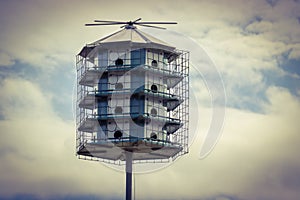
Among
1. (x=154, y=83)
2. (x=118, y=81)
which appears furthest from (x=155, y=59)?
(x=118, y=81)

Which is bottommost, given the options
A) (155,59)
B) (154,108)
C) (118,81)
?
(154,108)

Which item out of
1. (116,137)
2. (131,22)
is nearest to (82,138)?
(116,137)

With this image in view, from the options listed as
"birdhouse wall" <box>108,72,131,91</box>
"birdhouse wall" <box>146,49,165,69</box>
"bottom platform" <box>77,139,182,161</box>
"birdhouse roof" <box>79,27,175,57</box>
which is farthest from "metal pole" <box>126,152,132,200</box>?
"birdhouse roof" <box>79,27,175,57</box>

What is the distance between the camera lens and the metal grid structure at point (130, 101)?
301 feet

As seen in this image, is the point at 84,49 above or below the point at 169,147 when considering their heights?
above

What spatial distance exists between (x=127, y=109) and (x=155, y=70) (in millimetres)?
3369

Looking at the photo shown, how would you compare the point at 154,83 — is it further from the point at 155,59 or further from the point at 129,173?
the point at 129,173

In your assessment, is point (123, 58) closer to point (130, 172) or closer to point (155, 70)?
point (155, 70)

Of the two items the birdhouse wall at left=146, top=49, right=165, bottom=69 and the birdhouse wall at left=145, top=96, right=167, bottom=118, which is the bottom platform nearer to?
the birdhouse wall at left=145, top=96, right=167, bottom=118

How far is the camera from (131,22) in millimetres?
94938

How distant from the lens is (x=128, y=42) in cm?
9200

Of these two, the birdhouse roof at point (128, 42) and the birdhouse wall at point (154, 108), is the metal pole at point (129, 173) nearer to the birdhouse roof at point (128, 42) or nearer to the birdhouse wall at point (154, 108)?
the birdhouse wall at point (154, 108)

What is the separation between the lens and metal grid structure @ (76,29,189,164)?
301 ft

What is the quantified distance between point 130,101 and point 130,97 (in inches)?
11.0
